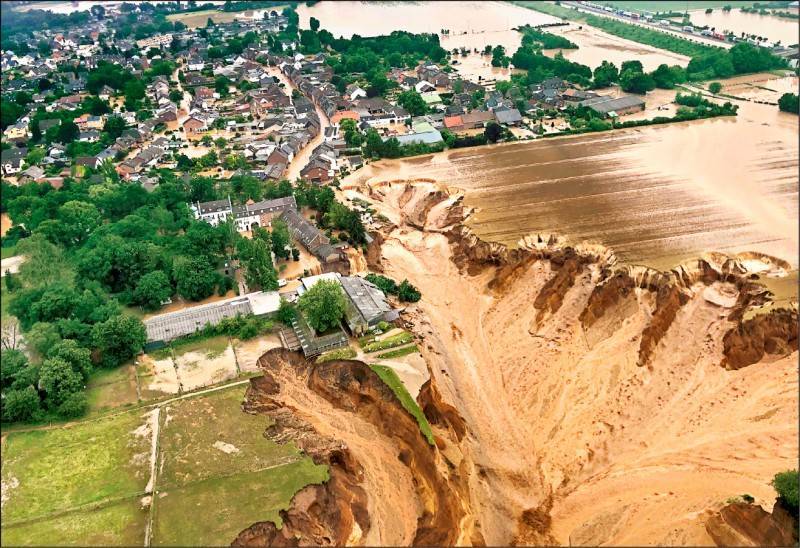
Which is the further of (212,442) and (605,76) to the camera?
(605,76)

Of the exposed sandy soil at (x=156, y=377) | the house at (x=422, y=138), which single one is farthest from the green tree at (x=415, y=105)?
the exposed sandy soil at (x=156, y=377)

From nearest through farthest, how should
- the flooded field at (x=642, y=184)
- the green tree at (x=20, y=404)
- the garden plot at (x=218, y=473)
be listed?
the garden plot at (x=218, y=473) < the green tree at (x=20, y=404) < the flooded field at (x=642, y=184)

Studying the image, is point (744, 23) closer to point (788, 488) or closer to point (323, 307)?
point (788, 488)

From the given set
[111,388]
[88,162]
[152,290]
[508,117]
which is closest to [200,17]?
[88,162]

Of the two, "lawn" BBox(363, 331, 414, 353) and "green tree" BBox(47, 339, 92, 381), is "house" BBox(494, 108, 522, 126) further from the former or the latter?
"green tree" BBox(47, 339, 92, 381)

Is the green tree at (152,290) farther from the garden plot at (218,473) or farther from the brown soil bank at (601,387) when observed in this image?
the brown soil bank at (601,387)

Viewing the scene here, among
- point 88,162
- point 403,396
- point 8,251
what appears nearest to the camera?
point 403,396

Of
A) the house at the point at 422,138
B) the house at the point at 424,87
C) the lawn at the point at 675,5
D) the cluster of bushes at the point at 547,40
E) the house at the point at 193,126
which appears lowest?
the house at the point at 193,126
